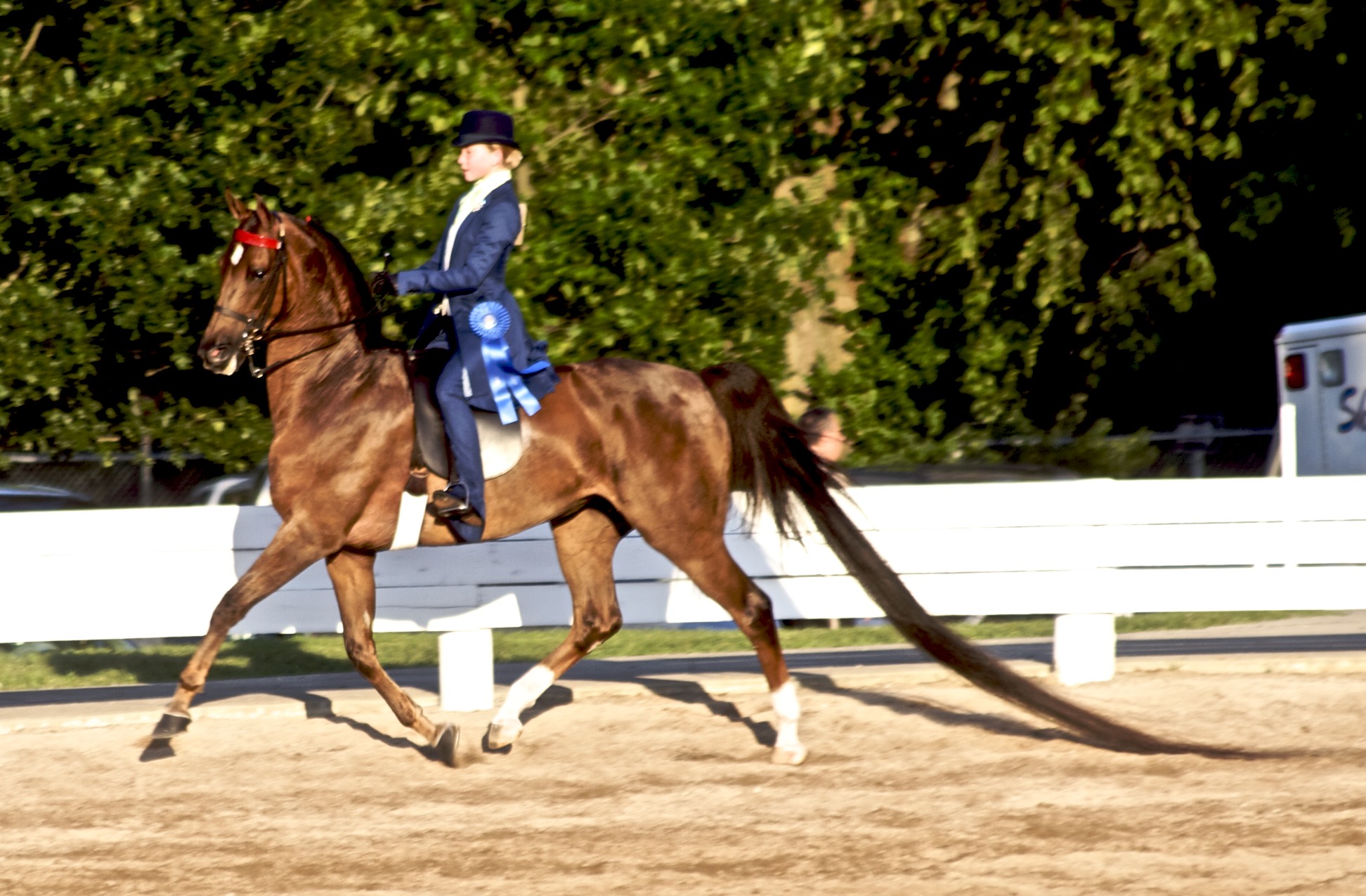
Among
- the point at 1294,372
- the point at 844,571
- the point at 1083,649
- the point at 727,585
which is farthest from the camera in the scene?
the point at 1294,372

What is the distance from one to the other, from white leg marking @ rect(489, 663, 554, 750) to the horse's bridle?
170 cm

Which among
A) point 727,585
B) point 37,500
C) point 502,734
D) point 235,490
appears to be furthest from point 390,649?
point 727,585

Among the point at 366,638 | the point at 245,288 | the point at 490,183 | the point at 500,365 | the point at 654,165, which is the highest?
the point at 654,165

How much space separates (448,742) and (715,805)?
1.37 metres

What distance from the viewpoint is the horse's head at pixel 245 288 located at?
287 inches

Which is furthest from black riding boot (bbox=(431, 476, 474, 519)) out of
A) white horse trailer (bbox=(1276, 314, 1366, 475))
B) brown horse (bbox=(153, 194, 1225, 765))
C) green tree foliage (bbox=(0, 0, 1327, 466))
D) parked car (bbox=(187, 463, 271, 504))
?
white horse trailer (bbox=(1276, 314, 1366, 475))

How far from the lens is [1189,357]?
820 inches

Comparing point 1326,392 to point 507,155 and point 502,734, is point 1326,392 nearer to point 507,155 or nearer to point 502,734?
point 507,155

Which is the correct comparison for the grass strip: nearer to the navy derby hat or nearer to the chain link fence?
the chain link fence

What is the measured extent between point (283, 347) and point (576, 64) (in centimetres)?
936

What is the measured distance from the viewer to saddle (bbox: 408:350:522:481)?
24.4ft

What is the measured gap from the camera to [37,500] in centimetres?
1373

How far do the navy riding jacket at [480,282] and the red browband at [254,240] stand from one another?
1.75 feet

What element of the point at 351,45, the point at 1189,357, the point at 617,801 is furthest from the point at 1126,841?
the point at 1189,357
